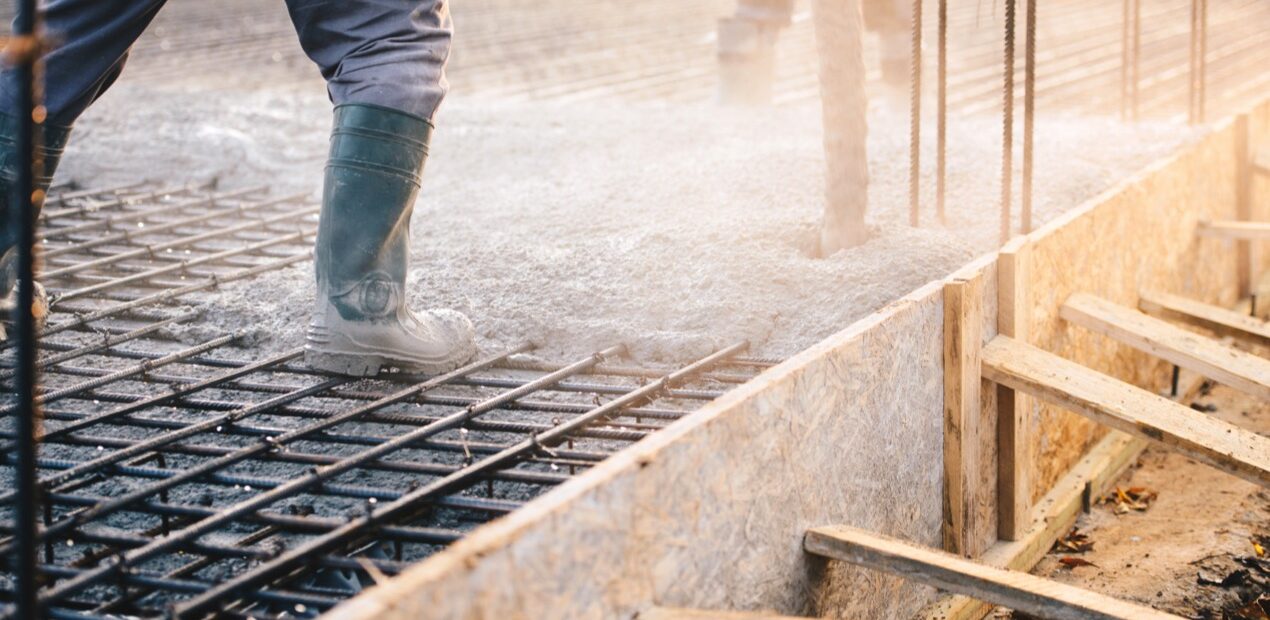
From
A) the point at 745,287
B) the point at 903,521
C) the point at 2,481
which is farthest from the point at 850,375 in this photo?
the point at 2,481

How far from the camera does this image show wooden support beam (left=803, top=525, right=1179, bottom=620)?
195 centimetres

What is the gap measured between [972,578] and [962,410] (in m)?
0.84

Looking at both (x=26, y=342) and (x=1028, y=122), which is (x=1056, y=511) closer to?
(x=1028, y=122)

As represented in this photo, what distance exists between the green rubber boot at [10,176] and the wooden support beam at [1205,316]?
317 centimetres

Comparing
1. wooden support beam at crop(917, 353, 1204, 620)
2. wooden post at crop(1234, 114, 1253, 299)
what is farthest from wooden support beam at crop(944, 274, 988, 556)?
wooden post at crop(1234, 114, 1253, 299)

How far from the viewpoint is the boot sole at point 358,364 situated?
9.27 feet

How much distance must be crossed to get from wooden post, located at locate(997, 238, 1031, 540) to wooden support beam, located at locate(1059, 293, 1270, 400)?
1.10 feet

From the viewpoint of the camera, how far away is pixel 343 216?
9.02 feet

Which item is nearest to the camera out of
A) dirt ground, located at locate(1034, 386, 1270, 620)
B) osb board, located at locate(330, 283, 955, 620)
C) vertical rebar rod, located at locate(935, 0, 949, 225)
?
osb board, located at locate(330, 283, 955, 620)

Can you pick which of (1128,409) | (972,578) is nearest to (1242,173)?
(1128,409)

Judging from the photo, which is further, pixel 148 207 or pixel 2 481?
pixel 148 207

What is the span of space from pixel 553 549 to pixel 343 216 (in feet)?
4.49

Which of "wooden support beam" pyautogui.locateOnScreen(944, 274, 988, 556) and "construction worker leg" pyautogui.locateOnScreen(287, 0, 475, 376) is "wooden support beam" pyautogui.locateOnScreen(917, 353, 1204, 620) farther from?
"construction worker leg" pyautogui.locateOnScreen(287, 0, 475, 376)

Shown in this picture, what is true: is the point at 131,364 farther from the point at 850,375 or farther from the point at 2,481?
the point at 850,375
